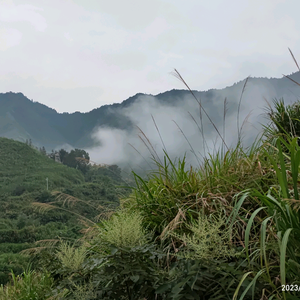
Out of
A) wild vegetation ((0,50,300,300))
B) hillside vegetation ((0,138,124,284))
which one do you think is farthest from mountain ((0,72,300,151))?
wild vegetation ((0,50,300,300))

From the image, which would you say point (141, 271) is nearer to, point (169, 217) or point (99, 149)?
point (169, 217)

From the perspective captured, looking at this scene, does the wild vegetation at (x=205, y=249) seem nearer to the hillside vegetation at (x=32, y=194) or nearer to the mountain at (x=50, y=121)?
the hillside vegetation at (x=32, y=194)

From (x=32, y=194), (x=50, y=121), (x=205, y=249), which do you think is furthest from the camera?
(x=50, y=121)

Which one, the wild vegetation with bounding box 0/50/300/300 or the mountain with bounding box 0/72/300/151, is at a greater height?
the mountain with bounding box 0/72/300/151

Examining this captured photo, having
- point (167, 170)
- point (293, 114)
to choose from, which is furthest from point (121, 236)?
point (293, 114)

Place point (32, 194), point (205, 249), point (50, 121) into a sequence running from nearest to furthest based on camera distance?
point (205, 249), point (32, 194), point (50, 121)

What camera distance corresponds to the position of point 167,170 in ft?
7.82

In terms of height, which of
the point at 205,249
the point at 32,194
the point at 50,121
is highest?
the point at 50,121

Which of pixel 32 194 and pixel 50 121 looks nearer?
pixel 32 194

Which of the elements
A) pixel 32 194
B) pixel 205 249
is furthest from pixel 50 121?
pixel 205 249

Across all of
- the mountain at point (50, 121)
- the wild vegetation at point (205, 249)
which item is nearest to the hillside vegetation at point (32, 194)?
the mountain at point (50, 121)

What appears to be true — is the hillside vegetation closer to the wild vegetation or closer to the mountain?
the mountain

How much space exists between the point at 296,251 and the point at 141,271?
72cm

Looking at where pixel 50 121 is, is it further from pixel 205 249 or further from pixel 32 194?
pixel 205 249
